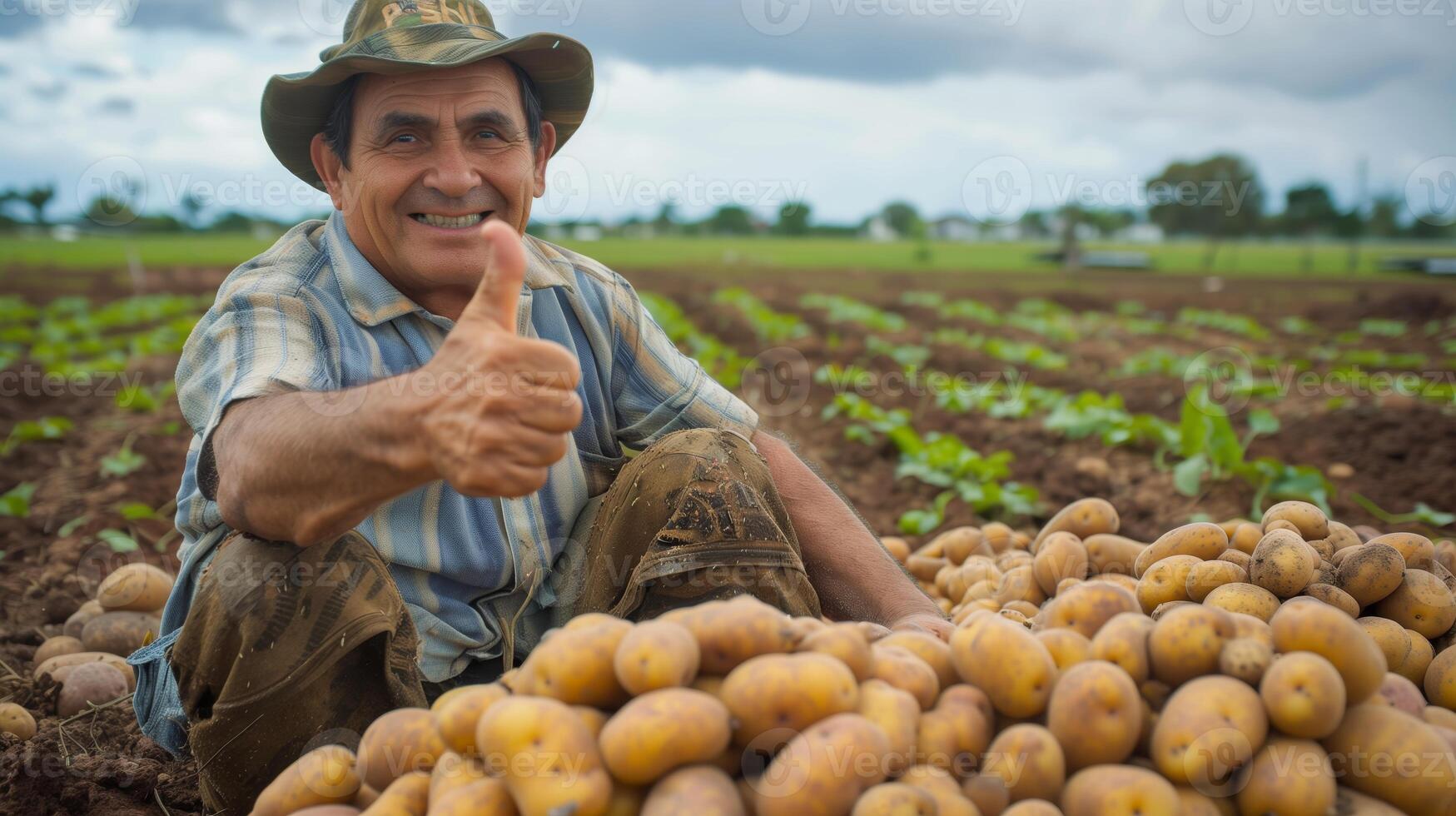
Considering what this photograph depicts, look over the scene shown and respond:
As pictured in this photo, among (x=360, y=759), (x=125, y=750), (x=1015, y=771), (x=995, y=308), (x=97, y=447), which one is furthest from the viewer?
(x=995, y=308)

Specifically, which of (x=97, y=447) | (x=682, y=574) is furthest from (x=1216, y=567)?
(x=97, y=447)

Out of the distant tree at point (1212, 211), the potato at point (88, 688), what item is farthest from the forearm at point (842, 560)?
the distant tree at point (1212, 211)

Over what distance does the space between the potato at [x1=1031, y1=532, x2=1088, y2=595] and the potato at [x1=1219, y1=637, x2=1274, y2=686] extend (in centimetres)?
134

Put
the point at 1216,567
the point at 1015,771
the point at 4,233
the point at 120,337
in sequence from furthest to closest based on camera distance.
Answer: the point at 4,233 → the point at 120,337 → the point at 1216,567 → the point at 1015,771

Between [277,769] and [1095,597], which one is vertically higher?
[1095,597]

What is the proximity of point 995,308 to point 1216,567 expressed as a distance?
1821 centimetres

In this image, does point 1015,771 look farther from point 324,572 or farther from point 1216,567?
point 324,572

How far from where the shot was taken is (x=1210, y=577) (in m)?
2.35

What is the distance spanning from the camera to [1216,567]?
2357mm

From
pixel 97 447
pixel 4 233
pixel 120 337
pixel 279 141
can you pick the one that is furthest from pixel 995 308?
pixel 4 233

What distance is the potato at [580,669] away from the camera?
5.51ft

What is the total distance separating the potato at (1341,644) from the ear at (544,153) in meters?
2.23

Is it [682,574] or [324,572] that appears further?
[682,574]

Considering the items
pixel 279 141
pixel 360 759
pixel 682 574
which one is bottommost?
pixel 360 759
